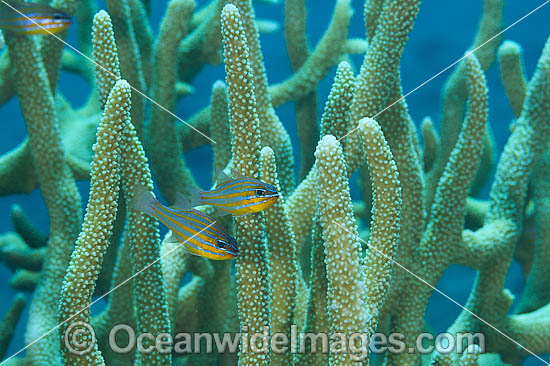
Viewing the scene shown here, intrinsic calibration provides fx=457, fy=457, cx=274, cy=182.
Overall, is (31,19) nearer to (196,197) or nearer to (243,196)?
(196,197)

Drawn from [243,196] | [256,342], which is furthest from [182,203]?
[256,342]

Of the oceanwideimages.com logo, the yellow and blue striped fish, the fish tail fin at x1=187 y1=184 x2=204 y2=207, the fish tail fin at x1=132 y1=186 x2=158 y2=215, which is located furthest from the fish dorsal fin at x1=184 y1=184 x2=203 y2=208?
the yellow and blue striped fish

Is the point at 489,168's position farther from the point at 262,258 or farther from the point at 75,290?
the point at 75,290

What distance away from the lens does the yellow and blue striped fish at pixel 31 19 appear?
6.43ft

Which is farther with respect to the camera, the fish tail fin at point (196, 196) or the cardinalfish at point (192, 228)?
the fish tail fin at point (196, 196)

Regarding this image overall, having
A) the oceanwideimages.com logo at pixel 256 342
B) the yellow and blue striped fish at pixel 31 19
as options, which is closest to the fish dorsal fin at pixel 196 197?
the oceanwideimages.com logo at pixel 256 342

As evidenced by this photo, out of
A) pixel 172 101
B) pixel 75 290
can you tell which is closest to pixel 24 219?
pixel 172 101

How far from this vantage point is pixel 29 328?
220 cm

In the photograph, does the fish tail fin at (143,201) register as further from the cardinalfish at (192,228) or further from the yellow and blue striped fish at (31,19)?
the yellow and blue striped fish at (31,19)

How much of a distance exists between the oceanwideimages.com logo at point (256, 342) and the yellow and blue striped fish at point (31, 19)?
1.26 m

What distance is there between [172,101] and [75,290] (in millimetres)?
1747

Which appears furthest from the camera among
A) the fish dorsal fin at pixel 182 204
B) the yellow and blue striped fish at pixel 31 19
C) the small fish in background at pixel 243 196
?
the yellow and blue striped fish at pixel 31 19

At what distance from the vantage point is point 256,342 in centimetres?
164

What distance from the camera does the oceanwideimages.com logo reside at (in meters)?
1.55
